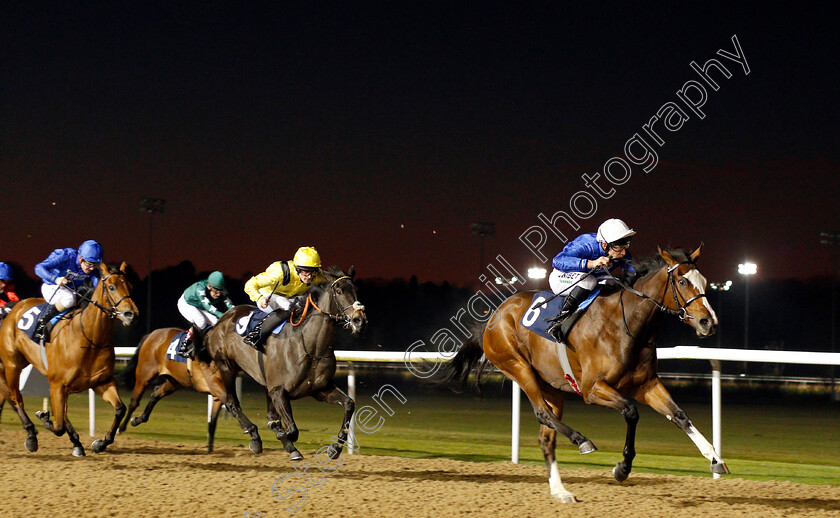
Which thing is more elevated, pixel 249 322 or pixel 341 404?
pixel 249 322

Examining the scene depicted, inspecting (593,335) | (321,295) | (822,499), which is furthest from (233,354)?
(822,499)

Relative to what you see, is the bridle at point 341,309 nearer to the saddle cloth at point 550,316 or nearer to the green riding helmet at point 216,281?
the saddle cloth at point 550,316

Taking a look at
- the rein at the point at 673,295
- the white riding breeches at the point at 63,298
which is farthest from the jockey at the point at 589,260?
the white riding breeches at the point at 63,298

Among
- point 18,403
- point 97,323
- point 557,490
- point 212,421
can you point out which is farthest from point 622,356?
point 18,403

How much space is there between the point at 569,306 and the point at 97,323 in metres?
3.75

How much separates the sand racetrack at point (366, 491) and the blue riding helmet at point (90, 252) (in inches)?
63.0

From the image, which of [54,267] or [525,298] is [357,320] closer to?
[525,298]

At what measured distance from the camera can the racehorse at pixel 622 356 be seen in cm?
484

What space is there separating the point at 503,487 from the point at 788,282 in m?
51.4

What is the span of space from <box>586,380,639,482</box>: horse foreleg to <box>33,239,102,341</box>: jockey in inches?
169

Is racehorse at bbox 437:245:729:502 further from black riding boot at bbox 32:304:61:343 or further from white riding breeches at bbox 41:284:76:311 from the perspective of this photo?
black riding boot at bbox 32:304:61:343

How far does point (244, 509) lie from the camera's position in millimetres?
4777

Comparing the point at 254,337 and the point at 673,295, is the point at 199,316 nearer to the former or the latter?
the point at 254,337

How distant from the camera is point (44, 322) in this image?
7395 mm
